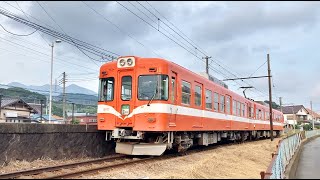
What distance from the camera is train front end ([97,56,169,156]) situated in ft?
38.2

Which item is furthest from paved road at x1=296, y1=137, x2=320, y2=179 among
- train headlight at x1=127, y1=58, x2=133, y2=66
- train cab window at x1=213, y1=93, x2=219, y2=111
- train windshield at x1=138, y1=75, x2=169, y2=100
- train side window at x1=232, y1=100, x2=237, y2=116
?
train headlight at x1=127, y1=58, x2=133, y2=66

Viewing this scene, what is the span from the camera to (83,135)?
1309 cm

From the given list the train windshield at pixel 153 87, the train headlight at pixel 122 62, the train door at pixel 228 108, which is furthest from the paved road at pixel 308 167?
the train headlight at pixel 122 62

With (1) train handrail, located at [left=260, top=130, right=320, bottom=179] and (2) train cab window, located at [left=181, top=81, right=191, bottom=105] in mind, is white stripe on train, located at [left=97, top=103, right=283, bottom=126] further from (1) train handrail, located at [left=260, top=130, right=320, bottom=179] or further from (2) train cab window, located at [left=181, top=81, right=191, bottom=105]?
(1) train handrail, located at [left=260, top=130, right=320, bottom=179]

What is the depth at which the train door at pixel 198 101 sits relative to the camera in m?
13.9

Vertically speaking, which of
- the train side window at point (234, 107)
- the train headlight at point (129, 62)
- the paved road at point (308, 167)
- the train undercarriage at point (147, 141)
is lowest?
the paved road at point (308, 167)

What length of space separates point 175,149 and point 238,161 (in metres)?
3.19

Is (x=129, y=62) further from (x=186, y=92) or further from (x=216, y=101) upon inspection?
(x=216, y=101)

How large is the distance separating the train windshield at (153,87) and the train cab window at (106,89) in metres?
1.22

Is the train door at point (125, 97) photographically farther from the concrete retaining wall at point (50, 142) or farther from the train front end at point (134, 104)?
the concrete retaining wall at point (50, 142)

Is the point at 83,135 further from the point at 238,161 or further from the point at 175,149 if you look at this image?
the point at 238,161

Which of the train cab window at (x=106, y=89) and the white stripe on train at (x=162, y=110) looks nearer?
the white stripe on train at (x=162, y=110)

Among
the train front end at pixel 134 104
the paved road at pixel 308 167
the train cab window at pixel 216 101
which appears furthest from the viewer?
the train cab window at pixel 216 101

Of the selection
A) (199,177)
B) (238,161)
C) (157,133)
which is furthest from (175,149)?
(199,177)
